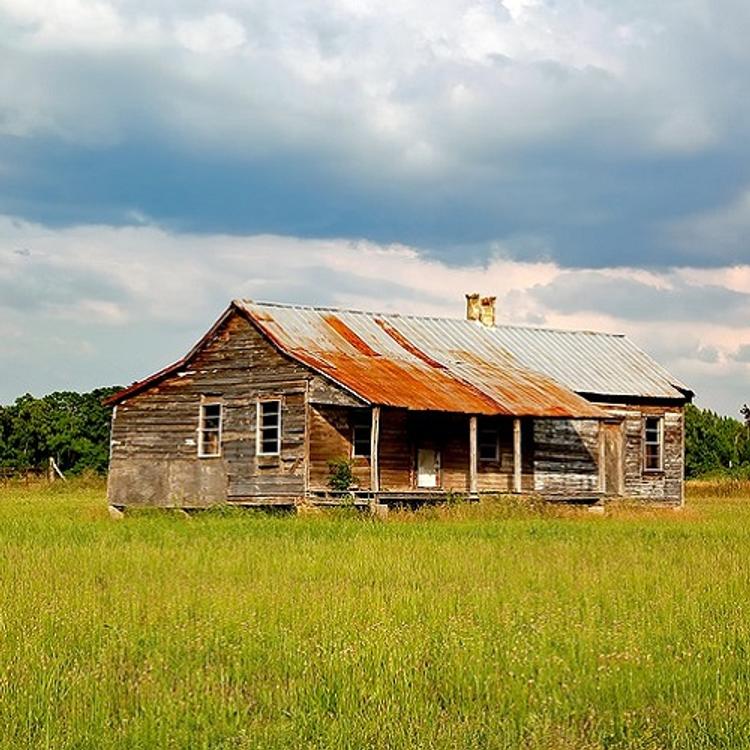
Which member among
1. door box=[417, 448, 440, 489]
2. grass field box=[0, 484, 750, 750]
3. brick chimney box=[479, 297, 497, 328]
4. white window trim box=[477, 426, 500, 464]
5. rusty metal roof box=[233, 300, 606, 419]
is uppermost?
brick chimney box=[479, 297, 497, 328]

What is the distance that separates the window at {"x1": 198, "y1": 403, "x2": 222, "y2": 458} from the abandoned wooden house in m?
0.05

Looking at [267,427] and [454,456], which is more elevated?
[267,427]

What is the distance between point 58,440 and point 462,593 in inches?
2036

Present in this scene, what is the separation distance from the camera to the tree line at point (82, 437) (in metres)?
63.9

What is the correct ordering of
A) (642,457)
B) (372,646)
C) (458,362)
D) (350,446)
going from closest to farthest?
(372,646) → (350,446) → (458,362) → (642,457)

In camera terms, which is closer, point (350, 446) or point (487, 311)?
point (350, 446)

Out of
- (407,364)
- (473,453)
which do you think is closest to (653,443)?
(407,364)

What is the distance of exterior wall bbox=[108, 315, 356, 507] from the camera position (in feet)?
112

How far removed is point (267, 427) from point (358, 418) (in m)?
2.39

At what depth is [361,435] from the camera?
3512 centimetres

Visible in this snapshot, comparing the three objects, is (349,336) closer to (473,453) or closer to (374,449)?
(473,453)

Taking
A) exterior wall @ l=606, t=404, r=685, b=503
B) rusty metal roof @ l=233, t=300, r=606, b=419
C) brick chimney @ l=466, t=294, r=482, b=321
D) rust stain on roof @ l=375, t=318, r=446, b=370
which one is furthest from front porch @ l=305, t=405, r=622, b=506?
brick chimney @ l=466, t=294, r=482, b=321

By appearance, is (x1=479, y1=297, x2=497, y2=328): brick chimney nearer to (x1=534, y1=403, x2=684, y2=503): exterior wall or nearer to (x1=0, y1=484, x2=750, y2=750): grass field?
(x1=534, y1=403, x2=684, y2=503): exterior wall

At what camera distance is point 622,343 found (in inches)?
1832
